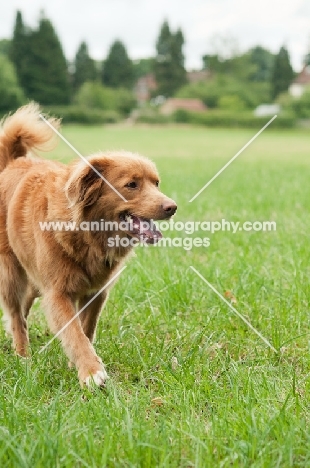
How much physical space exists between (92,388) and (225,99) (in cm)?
5499

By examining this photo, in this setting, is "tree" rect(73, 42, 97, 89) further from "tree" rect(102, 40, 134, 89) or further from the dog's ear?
the dog's ear

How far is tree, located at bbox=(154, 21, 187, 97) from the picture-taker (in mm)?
61219

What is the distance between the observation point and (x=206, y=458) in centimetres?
210

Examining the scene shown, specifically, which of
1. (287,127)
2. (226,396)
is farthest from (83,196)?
(287,127)

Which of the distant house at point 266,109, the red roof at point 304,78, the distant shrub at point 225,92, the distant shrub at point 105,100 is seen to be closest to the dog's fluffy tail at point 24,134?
the distant house at point 266,109

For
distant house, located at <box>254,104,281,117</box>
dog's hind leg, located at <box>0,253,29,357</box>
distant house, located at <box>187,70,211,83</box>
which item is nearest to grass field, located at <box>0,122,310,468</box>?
dog's hind leg, located at <box>0,253,29,357</box>

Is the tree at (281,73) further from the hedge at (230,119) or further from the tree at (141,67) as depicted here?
the tree at (141,67)

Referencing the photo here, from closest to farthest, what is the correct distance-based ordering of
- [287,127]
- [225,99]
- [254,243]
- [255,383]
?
[255,383], [254,243], [287,127], [225,99]

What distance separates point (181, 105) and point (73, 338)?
50997mm

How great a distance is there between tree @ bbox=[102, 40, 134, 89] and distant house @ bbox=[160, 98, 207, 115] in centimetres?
807

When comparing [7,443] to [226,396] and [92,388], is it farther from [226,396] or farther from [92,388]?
[226,396]

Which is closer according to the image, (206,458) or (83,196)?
(206,458)

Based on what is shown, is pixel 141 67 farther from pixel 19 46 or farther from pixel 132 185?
pixel 132 185

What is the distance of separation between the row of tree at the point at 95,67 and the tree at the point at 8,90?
0.09m
